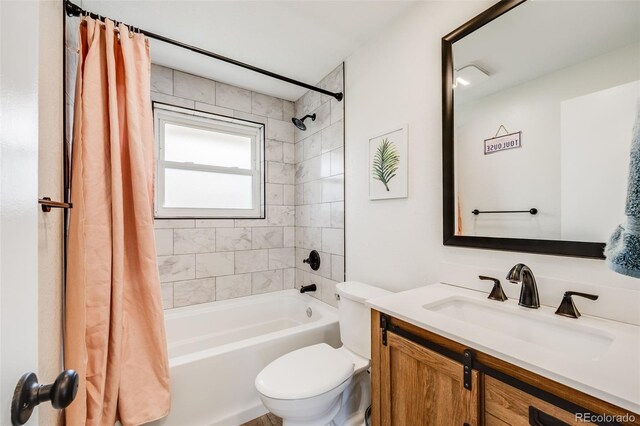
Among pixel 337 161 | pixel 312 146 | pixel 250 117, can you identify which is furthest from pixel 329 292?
pixel 250 117

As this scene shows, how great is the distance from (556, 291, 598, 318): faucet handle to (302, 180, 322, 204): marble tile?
5.89 feet

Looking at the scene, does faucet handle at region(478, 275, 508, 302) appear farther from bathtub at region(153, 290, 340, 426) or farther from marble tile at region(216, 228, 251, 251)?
marble tile at region(216, 228, 251, 251)

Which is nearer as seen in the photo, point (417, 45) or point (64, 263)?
point (64, 263)

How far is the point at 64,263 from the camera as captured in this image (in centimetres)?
118

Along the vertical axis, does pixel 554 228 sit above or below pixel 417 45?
below

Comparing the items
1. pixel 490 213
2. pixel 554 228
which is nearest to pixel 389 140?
pixel 490 213

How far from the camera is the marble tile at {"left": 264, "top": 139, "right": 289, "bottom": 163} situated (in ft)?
9.05

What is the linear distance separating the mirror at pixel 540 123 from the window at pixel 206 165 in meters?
1.87

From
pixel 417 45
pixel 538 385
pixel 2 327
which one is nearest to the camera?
pixel 2 327

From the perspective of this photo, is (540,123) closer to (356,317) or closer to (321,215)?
(356,317)

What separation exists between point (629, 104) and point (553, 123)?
8.1 inches

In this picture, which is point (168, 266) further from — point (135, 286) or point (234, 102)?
point (234, 102)

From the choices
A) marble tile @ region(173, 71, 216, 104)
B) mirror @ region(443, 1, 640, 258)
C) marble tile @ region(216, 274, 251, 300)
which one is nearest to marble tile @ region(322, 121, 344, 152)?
mirror @ region(443, 1, 640, 258)

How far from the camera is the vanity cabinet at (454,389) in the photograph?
67 cm
